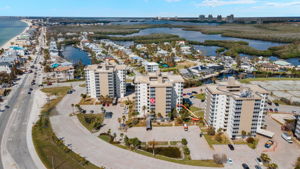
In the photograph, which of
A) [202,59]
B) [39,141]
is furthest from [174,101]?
[202,59]

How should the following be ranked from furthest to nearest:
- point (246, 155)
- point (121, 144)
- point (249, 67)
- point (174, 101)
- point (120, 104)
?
point (249, 67)
point (120, 104)
point (174, 101)
point (121, 144)
point (246, 155)

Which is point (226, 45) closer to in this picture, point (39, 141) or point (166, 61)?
point (166, 61)

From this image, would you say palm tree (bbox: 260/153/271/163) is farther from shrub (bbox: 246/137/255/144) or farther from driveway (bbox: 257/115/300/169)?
shrub (bbox: 246/137/255/144)

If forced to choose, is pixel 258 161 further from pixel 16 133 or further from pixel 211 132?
pixel 16 133

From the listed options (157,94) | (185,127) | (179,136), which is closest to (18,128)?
(157,94)

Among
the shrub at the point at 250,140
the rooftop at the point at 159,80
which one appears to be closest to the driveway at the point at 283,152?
the shrub at the point at 250,140

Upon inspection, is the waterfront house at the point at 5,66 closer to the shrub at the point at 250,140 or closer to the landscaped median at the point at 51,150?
the landscaped median at the point at 51,150
